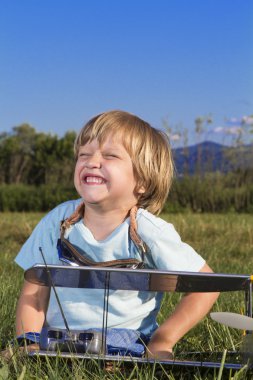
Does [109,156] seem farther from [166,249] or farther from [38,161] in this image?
[38,161]

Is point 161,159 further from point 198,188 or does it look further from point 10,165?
point 10,165

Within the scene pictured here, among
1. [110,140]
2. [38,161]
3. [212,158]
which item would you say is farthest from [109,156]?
[38,161]

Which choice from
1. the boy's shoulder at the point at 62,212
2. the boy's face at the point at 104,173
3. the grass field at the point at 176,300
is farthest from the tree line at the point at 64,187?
the boy's face at the point at 104,173

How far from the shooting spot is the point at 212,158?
14000mm

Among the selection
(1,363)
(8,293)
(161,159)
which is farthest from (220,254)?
(1,363)

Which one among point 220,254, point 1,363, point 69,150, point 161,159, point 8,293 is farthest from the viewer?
point 69,150

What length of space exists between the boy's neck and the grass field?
0.49 meters

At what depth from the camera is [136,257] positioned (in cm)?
233

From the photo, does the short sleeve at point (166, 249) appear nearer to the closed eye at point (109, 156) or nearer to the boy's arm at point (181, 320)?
the boy's arm at point (181, 320)

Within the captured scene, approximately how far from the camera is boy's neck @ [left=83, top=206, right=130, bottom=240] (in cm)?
241

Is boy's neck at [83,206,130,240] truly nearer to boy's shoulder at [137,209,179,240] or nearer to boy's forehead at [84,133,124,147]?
boy's shoulder at [137,209,179,240]

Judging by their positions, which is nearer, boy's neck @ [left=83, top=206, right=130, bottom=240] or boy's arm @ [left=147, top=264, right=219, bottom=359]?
boy's arm @ [left=147, top=264, right=219, bottom=359]

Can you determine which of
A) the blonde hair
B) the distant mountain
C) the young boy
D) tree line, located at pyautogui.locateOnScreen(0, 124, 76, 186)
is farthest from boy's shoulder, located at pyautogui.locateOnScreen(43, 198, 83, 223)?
tree line, located at pyautogui.locateOnScreen(0, 124, 76, 186)

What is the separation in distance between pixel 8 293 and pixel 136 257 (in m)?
1.28
